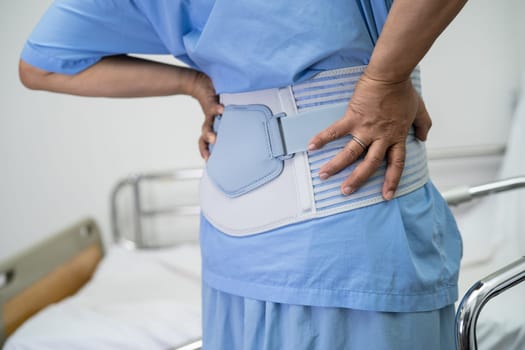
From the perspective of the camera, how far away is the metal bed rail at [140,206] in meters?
2.68

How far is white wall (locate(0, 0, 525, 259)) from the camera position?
7.79 feet

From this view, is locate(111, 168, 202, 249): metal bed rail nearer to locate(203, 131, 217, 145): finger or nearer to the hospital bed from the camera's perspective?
the hospital bed

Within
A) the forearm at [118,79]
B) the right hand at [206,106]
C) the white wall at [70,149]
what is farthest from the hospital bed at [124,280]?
the forearm at [118,79]

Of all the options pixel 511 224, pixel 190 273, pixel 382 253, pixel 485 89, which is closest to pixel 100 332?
pixel 190 273

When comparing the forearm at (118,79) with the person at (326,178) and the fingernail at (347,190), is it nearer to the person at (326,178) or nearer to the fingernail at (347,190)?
the person at (326,178)

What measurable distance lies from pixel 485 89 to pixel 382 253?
1.99 metres

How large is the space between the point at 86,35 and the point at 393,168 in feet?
1.59

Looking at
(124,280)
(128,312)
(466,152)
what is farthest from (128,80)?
(466,152)

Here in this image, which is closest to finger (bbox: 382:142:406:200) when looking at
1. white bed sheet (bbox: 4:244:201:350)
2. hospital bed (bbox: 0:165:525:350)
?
hospital bed (bbox: 0:165:525:350)

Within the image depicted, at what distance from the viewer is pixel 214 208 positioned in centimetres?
74

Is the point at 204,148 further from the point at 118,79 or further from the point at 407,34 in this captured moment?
the point at 407,34

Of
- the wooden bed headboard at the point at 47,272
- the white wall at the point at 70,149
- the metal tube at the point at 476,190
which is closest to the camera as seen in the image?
the metal tube at the point at 476,190

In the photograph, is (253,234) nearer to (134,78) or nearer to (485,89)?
(134,78)

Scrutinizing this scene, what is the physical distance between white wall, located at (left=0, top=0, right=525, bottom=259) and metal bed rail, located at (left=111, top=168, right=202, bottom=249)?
0.08m
